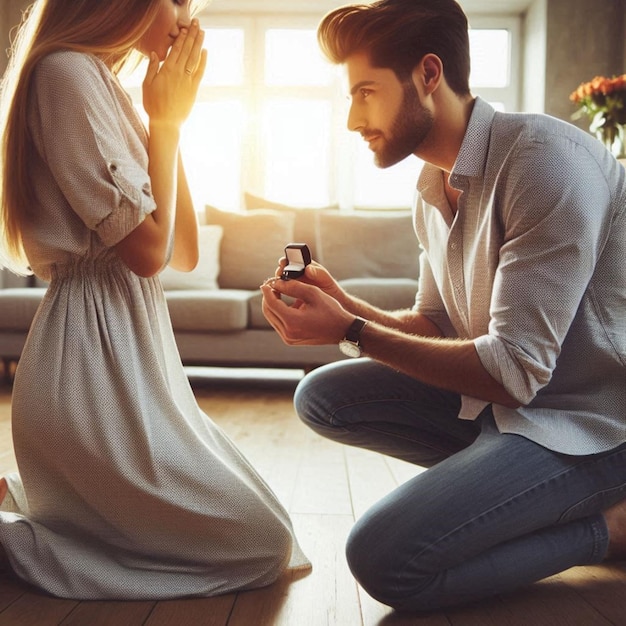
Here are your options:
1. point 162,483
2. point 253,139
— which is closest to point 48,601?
point 162,483

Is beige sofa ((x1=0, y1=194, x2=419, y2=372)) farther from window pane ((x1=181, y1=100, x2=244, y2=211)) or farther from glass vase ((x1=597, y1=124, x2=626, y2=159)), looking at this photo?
window pane ((x1=181, y1=100, x2=244, y2=211))

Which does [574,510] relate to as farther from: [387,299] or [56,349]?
[387,299]

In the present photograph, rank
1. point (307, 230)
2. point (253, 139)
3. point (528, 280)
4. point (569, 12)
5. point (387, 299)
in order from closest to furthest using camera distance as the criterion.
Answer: point (528, 280) → point (387, 299) → point (307, 230) → point (569, 12) → point (253, 139)

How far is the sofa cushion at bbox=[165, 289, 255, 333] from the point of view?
3467 millimetres

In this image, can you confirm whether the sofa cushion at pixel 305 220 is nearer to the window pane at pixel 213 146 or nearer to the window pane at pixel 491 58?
the window pane at pixel 213 146

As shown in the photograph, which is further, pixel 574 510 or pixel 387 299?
pixel 387 299

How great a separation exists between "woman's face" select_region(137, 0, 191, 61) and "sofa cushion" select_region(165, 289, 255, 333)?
7.24ft

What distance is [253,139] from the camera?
5645mm

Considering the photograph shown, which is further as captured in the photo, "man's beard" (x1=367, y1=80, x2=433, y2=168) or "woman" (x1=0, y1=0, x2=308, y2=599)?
"man's beard" (x1=367, y1=80, x2=433, y2=168)

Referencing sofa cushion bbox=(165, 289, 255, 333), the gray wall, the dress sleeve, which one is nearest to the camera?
the dress sleeve

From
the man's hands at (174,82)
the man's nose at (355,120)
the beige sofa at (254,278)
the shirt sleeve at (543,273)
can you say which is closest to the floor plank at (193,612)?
the shirt sleeve at (543,273)

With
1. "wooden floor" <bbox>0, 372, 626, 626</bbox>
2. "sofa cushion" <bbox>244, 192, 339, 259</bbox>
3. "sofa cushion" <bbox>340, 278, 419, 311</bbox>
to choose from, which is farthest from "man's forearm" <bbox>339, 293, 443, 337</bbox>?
"sofa cushion" <bbox>244, 192, 339, 259</bbox>

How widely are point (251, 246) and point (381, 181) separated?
Result: 1.96m

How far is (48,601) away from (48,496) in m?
0.16
